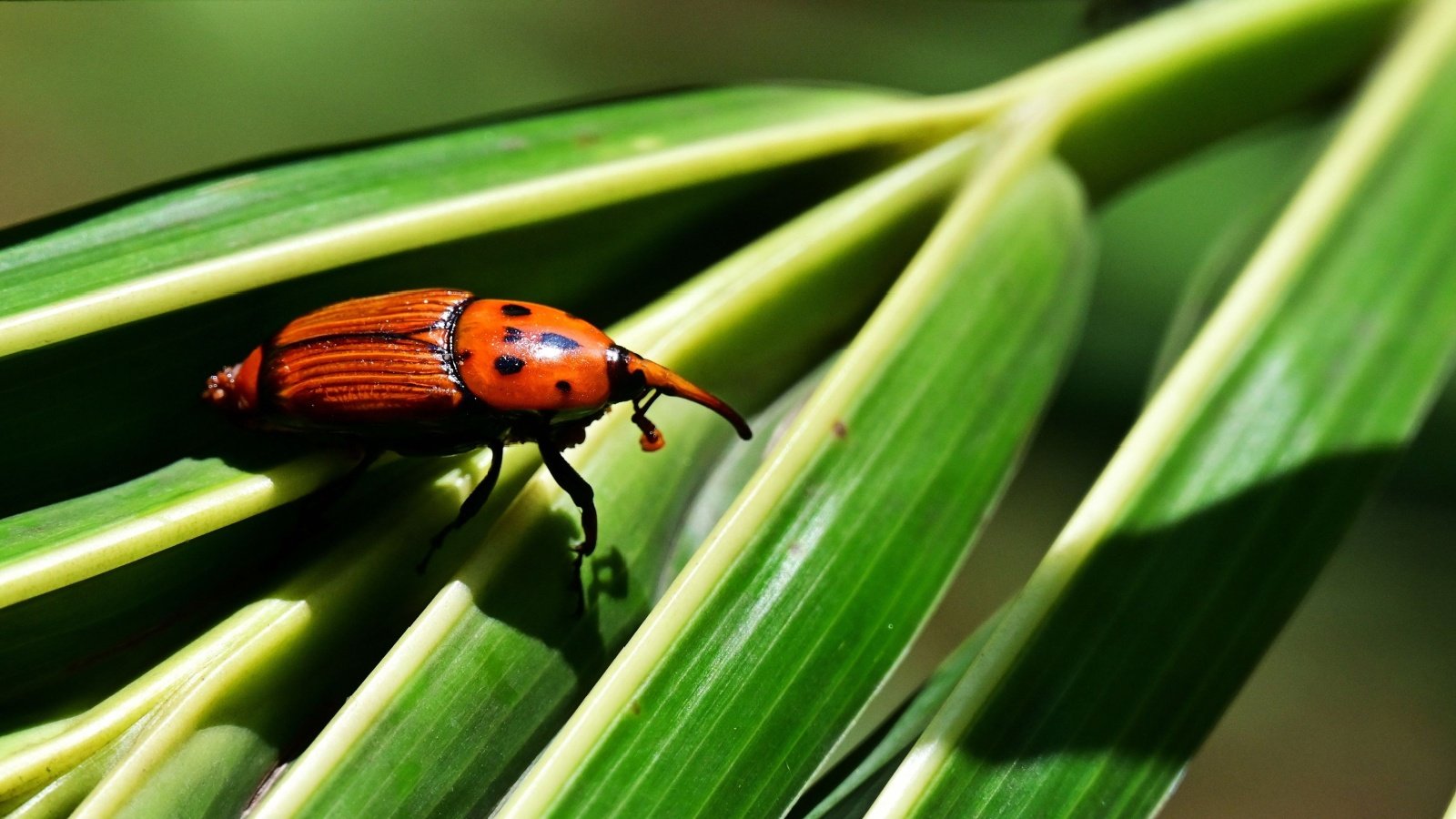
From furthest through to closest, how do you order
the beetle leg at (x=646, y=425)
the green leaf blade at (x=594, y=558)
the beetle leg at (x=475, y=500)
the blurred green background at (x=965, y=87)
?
the blurred green background at (x=965, y=87)
the beetle leg at (x=646, y=425)
the beetle leg at (x=475, y=500)
the green leaf blade at (x=594, y=558)

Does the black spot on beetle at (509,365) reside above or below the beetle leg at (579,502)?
above

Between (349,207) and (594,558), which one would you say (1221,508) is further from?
(349,207)

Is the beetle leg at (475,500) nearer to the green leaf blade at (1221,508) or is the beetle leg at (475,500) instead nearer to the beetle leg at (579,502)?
the beetle leg at (579,502)

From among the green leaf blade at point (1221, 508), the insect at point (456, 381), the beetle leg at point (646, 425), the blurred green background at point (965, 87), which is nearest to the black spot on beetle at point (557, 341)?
the insect at point (456, 381)

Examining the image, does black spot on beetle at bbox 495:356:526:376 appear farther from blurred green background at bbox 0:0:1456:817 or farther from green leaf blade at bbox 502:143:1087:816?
blurred green background at bbox 0:0:1456:817

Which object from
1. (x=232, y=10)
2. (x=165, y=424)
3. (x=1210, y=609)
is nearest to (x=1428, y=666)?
(x=1210, y=609)

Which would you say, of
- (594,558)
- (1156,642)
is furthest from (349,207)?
(1156,642)
